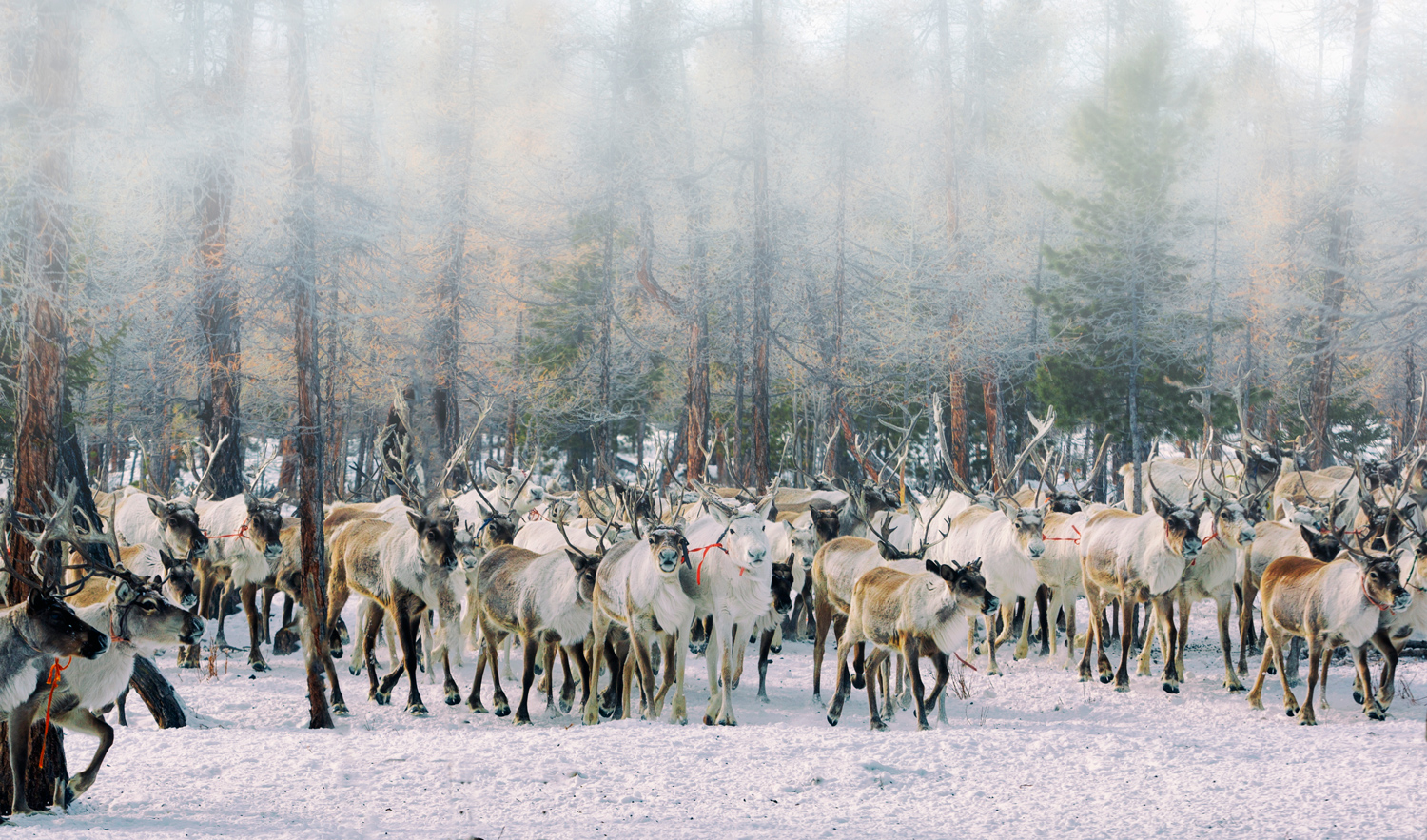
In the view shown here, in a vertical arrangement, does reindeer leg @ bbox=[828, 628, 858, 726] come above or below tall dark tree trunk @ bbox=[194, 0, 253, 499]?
below

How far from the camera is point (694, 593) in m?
9.83

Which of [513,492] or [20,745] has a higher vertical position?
[513,492]

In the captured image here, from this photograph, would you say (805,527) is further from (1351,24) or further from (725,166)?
(1351,24)

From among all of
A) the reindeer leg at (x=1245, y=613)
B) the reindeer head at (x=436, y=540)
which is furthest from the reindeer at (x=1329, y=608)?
the reindeer head at (x=436, y=540)

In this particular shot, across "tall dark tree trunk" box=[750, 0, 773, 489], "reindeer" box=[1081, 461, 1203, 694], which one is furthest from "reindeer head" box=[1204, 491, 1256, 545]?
"tall dark tree trunk" box=[750, 0, 773, 489]

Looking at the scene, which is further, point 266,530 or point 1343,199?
point 1343,199

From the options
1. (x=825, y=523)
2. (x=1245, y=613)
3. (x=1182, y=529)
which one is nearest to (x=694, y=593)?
(x=825, y=523)

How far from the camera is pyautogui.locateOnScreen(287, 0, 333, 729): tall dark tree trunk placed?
10.2 m

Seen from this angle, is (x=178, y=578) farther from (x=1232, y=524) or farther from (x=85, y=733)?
(x=1232, y=524)

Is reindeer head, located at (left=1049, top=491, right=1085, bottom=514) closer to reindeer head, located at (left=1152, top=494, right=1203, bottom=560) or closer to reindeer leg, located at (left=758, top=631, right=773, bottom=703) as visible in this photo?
reindeer head, located at (left=1152, top=494, right=1203, bottom=560)

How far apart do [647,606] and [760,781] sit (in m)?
2.76

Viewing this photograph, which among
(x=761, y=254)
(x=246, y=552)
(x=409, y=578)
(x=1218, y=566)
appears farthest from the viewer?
(x=761, y=254)

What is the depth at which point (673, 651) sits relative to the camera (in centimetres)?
1016

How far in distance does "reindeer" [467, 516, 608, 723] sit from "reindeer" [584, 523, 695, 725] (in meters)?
0.20
